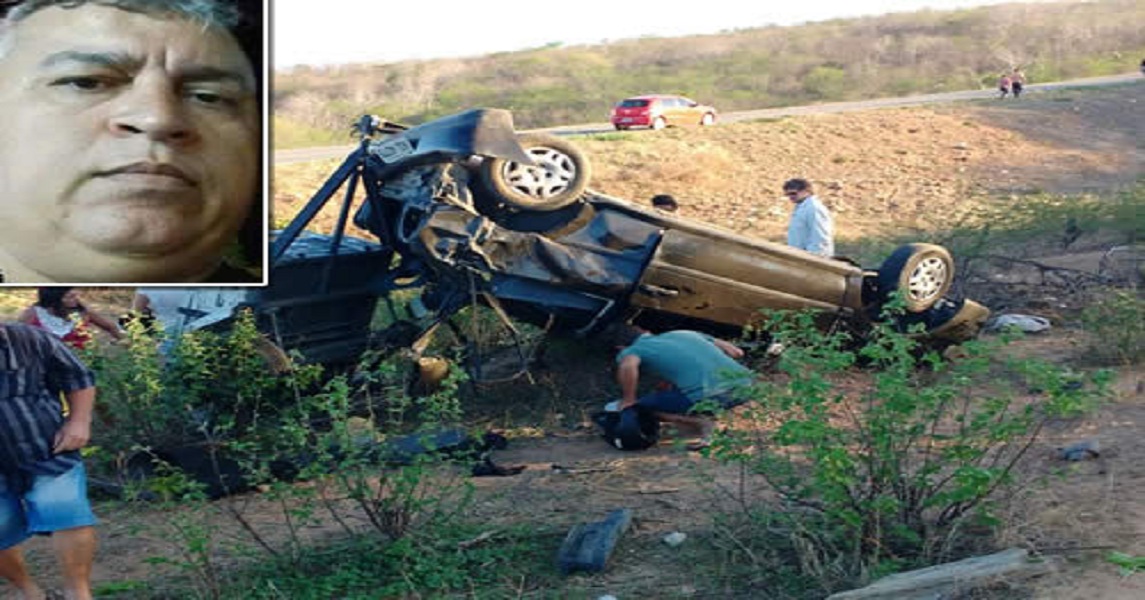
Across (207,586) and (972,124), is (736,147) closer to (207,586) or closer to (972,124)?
(972,124)

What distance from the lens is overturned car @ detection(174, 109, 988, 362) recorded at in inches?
320

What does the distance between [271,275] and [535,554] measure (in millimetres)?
3120

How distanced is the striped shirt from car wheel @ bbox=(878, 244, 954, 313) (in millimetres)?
5973

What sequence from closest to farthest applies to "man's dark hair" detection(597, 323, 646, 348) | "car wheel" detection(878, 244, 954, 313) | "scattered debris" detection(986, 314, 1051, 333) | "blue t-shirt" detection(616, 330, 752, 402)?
1. "blue t-shirt" detection(616, 330, 752, 402)
2. "man's dark hair" detection(597, 323, 646, 348)
3. "car wheel" detection(878, 244, 954, 313)
4. "scattered debris" detection(986, 314, 1051, 333)

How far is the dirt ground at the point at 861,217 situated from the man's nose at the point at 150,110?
2.35 m

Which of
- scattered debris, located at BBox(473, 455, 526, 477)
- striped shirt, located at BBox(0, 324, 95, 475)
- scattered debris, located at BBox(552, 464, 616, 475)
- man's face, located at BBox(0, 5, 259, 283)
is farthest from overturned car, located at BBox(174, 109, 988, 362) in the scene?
man's face, located at BBox(0, 5, 259, 283)

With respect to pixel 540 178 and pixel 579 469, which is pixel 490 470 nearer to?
pixel 579 469

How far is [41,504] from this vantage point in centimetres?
486

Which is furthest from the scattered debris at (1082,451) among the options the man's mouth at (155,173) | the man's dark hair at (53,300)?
the man's dark hair at (53,300)

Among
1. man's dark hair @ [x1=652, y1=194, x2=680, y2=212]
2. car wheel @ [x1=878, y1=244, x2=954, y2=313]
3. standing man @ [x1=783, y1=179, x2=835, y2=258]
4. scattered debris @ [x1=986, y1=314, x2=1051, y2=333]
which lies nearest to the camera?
car wheel @ [x1=878, y1=244, x2=954, y2=313]

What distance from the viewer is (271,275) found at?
8.08 meters

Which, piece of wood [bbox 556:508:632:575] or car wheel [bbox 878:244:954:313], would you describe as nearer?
piece of wood [bbox 556:508:632:575]

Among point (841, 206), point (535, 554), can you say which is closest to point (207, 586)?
point (535, 554)

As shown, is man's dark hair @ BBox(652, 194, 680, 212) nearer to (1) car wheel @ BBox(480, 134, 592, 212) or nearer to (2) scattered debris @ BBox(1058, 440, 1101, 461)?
(1) car wheel @ BBox(480, 134, 592, 212)
